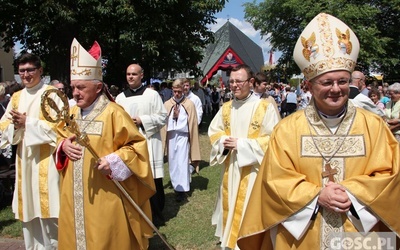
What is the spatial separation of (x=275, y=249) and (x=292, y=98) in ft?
51.8

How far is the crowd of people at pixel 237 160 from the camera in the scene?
100 inches

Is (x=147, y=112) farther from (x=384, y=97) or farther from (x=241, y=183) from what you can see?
(x=384, y=97)

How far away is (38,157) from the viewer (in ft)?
15.3

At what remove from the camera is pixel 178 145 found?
7.71 m

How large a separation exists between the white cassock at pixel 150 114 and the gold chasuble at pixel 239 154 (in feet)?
4.34

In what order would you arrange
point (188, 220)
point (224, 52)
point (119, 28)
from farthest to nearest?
point (224, 52) < point (119, 28) < point (188, 220)

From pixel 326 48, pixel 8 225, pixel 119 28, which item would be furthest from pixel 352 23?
pixel 326 48

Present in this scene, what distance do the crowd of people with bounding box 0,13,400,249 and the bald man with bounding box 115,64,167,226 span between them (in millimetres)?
17

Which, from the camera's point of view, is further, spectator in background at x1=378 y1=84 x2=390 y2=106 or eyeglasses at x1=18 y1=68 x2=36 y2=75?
spectator in background at x1=378 y1=84 x2=390 y2=106

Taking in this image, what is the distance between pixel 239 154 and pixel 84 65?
1.81 meters

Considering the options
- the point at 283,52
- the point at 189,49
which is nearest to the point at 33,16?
the point at 189,49

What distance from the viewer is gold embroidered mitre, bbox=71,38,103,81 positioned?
3676 mm

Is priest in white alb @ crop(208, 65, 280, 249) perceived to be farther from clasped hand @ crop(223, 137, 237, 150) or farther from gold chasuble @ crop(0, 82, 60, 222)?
gold chasuble @ crop(0, 82, 60, 222)

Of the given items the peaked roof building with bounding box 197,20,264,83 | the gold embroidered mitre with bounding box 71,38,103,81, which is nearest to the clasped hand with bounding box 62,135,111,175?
the gold embroidered mitre with bounding box 71,38,103,81
